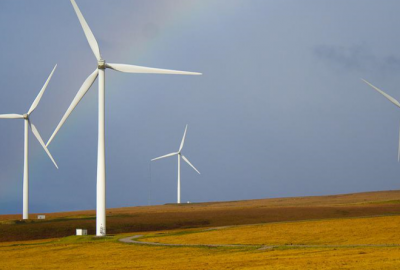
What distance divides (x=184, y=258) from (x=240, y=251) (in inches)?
232

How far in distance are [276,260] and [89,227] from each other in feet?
183

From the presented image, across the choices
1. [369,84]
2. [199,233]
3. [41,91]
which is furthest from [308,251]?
[41,91]

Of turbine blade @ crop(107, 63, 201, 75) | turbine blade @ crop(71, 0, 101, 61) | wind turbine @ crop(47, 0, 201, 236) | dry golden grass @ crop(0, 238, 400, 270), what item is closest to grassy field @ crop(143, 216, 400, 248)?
dry golden grass @ crop(0, 238, 400, 270)

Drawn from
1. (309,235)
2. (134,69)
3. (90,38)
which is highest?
(90,38)

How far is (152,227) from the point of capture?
97.9 meters

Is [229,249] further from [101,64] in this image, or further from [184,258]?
[101,64]

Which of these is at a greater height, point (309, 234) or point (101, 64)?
point (101, 64)

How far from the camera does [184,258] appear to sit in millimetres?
52469

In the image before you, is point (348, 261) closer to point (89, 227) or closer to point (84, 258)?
point (84, 258)

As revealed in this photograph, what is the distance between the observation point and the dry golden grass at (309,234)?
60562 millimetres

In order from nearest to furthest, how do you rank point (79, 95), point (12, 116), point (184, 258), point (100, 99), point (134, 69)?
point (184, 258) < point (100, 99) < point (134, 69) < point (79, 95) < point (12, 116)

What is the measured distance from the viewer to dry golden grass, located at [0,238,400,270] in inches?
1667

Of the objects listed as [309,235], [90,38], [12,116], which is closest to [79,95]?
[90,38]

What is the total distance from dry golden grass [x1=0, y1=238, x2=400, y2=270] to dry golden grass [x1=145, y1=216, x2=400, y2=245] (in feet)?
20.2
